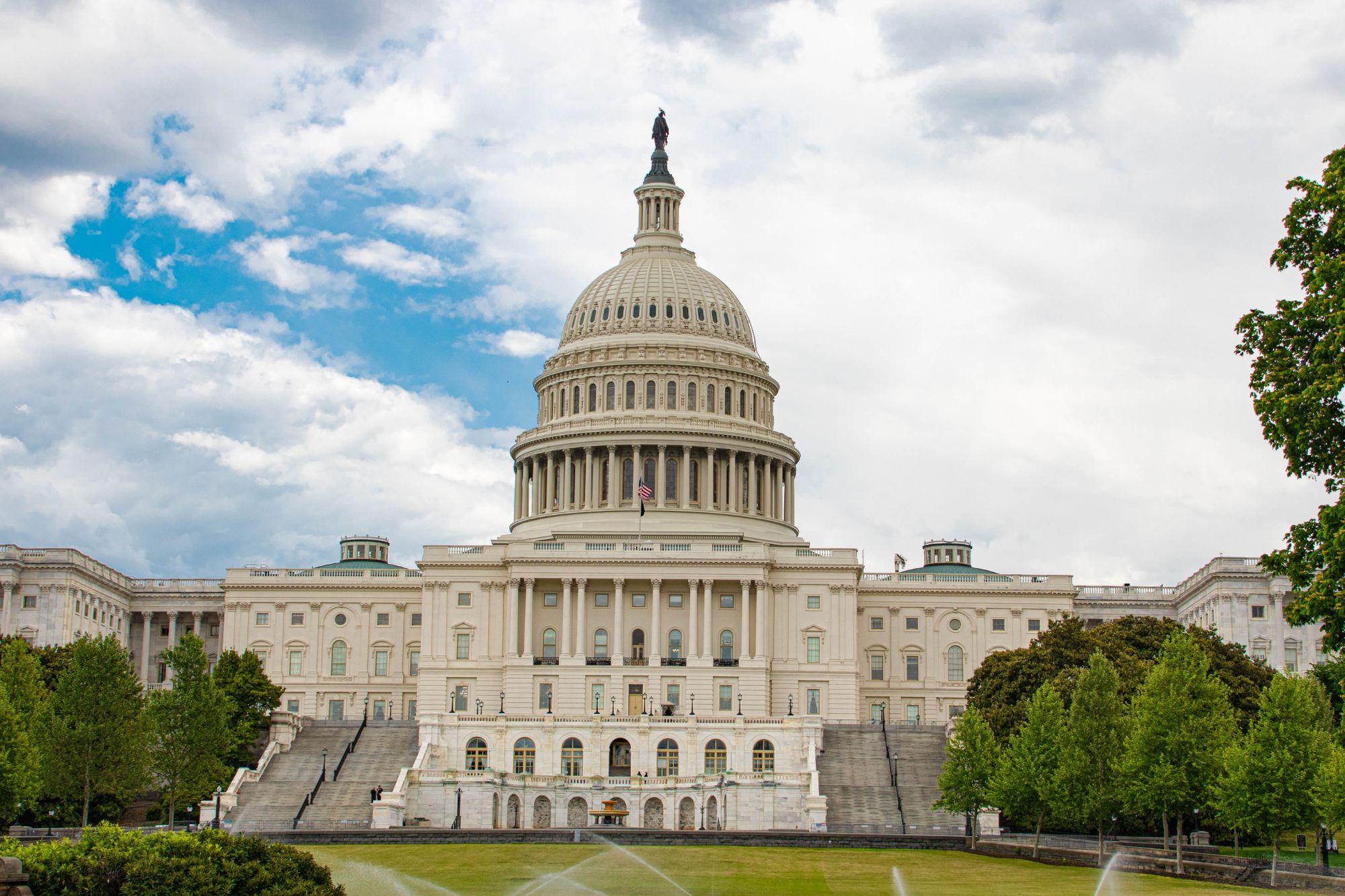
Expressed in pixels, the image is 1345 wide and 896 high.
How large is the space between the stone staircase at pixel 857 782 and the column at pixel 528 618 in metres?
24.3

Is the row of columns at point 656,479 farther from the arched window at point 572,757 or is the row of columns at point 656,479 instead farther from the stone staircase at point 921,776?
the arched window at point 572,757

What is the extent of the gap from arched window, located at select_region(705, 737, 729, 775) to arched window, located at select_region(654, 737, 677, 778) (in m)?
1.90

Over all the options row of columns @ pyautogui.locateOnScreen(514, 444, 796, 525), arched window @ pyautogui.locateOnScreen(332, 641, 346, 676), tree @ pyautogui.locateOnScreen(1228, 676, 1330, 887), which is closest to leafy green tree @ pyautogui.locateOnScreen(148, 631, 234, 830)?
arched window @ pyautogui.locateOnScreen(332, 641, 346, 676)

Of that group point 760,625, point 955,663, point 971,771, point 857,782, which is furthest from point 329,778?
point 955,663

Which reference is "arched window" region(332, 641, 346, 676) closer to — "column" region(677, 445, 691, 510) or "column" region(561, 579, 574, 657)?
"column" region(561, 579, 574, 657)

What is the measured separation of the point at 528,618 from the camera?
12925 centimetres

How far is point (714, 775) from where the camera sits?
336 feet

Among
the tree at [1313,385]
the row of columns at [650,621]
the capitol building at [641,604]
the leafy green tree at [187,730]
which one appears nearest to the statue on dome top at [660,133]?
the capitol building at [641,604]

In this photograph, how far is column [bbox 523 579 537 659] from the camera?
128750 mm

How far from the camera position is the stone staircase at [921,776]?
95.0 m

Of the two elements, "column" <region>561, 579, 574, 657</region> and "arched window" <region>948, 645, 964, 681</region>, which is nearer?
"column" <region>561, 579, 574, 657</region>

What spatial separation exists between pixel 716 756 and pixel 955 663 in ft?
114

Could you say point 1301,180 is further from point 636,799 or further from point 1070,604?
point 1070,604

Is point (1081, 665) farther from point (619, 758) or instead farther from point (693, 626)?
point (693, 626)
